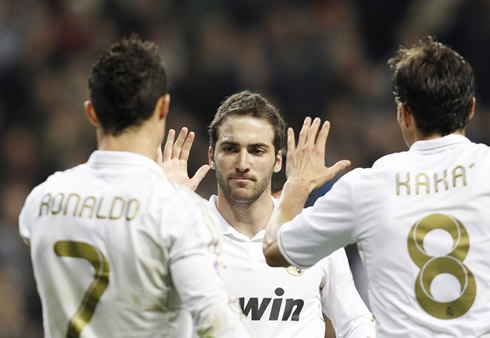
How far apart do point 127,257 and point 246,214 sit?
2002mm

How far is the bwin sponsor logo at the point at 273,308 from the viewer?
5426mm

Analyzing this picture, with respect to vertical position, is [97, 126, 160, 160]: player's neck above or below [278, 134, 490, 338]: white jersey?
above

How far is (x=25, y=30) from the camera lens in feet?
43.4

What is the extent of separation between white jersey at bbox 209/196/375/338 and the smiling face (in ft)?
0.81

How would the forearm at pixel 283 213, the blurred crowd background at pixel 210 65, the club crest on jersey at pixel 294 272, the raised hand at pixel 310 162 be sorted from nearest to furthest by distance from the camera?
the forearm at pixel 283 213, the raised hand at pixel 310 162, the club crest on jersey at pixel 294 272, the blurred crowd background at pixel 210 65

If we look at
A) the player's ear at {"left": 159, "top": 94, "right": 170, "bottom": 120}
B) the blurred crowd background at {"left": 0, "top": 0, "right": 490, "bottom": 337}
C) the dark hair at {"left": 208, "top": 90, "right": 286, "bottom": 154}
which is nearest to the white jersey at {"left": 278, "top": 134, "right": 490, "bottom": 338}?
the player's ear at {"left": 159, "top": 94, "right": 170, "bottom": 120}

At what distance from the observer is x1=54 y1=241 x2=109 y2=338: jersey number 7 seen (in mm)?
3898

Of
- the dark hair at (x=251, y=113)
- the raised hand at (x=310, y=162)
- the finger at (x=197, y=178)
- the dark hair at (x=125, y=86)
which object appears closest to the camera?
the dark hair at (x=125, y=86)

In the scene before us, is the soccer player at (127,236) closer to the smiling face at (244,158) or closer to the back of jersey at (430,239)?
the back of jersey at (430,239)

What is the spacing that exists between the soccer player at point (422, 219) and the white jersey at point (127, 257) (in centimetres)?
61

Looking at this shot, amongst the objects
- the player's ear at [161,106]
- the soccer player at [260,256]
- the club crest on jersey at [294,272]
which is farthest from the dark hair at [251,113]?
the player's ear at [161,106]

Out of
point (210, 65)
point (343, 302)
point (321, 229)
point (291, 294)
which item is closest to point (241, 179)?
point (291, 294)

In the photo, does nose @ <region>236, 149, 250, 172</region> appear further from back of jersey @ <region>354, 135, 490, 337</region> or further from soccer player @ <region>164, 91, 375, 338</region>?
back of jersey @ <region>354, 135, 490, 337</region>

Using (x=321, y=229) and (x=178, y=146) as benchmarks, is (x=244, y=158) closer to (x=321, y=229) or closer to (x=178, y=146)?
(x=178, y=146)
